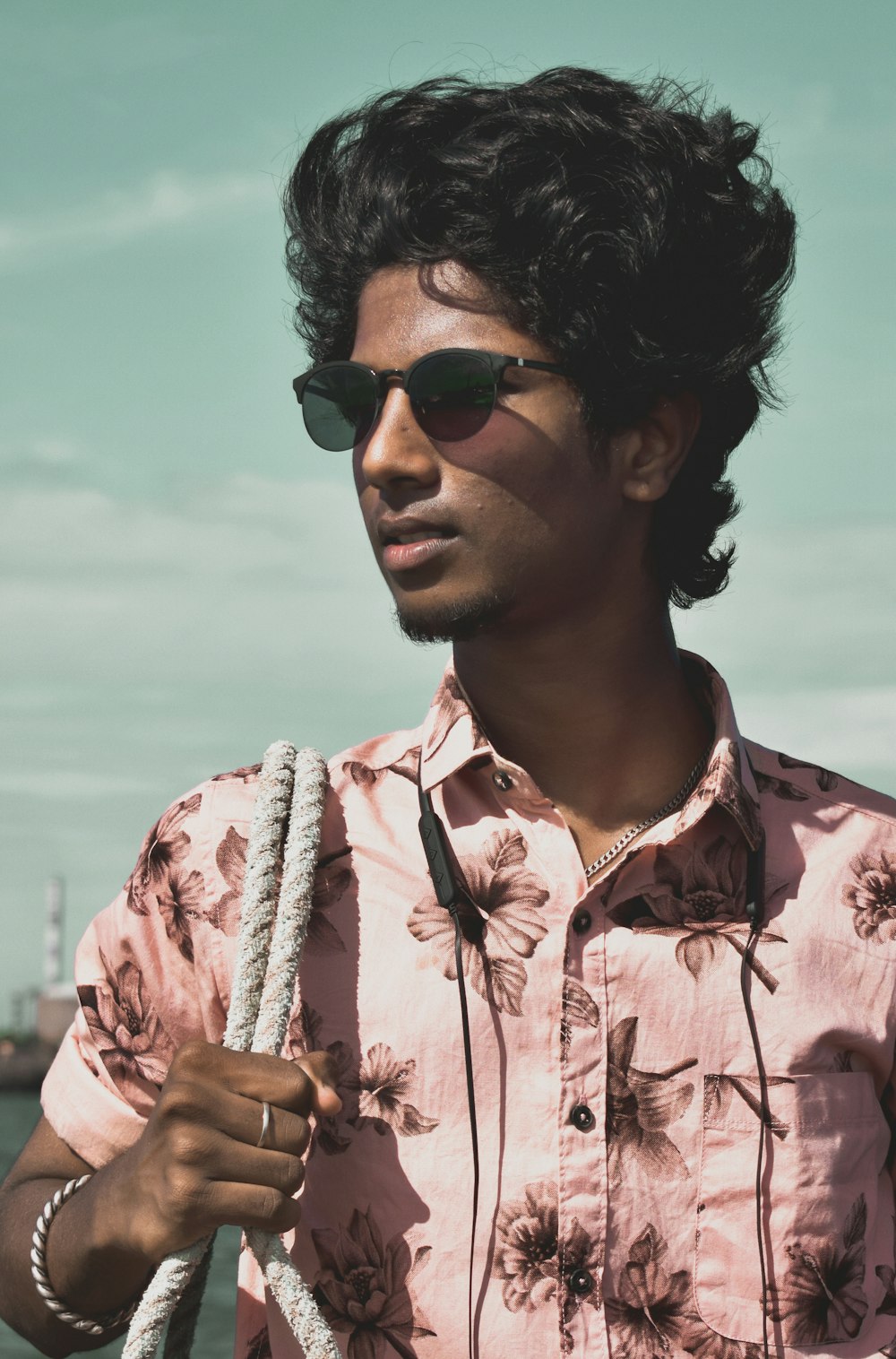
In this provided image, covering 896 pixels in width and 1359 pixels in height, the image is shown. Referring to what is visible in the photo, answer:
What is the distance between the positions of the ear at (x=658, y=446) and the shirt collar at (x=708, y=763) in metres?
0.45

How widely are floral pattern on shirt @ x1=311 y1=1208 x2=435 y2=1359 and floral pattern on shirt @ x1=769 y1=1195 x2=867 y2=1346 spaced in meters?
0.61

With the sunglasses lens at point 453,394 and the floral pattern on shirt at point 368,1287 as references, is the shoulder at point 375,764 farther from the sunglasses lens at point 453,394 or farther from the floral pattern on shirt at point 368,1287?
the floral pattern on shirt at point 368,1287

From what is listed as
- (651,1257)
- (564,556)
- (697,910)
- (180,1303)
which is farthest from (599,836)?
(180,1303)

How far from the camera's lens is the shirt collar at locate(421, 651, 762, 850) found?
3045mm

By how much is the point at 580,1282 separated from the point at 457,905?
648 millimetres

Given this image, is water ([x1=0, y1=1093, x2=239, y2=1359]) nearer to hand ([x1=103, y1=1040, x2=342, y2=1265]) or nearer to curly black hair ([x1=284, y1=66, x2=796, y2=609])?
curly black hair ([x1=284, y1=66, x2=796, y2=609])

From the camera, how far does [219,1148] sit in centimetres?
238

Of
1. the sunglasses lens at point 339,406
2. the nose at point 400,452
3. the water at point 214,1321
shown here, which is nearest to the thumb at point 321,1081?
the nose at point 400,452

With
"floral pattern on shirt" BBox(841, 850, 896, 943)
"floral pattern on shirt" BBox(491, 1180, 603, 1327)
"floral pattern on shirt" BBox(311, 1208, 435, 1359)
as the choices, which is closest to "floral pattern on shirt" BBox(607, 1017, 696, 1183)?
"floral pattern on shirt" BBox(491, 1180, 603, 1327)

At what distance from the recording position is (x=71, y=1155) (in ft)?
9.46

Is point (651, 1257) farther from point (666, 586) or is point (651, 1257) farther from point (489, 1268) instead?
point (666, 586)

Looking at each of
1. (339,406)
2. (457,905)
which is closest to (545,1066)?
(457,905)

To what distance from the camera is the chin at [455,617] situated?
2932mm

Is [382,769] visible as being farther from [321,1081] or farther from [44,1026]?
[44,1026]
